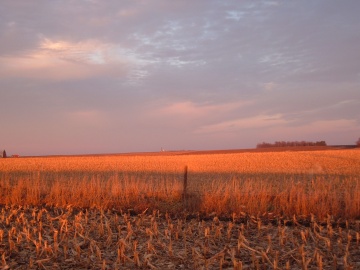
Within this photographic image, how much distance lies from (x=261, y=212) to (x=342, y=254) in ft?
12.1

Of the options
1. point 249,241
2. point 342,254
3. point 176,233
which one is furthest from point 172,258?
point 342,254

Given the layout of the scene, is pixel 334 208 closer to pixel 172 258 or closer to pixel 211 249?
pixel 211 249

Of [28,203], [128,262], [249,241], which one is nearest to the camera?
[128,262]

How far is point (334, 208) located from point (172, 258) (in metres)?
5.74

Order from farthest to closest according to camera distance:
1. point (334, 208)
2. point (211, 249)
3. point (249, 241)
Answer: point (334, 208) < point (249, 241) < point (211, 249)

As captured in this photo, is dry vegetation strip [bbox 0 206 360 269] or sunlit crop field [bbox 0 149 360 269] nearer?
→ dry vegetation strip [bbox 0 206 360 269]

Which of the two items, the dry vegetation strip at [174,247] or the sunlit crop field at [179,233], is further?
the sunlit crop field at [179,233]

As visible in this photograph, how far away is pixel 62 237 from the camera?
7.31 m

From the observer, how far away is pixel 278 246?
687 cm

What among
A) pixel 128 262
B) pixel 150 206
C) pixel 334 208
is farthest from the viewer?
pixel 150 206

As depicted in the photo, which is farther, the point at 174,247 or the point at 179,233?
the point at 179,233

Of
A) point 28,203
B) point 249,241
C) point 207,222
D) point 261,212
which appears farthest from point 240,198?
point 28,203

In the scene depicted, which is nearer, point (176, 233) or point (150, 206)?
point (176, 233)

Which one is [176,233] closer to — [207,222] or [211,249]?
[211,249]
